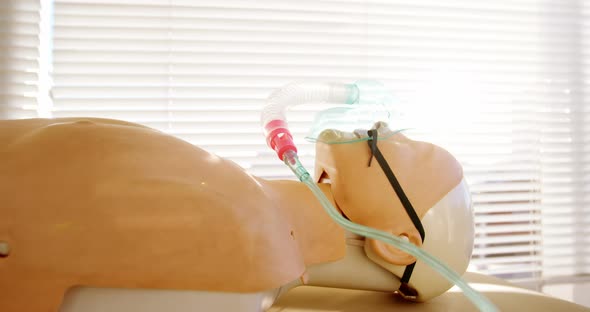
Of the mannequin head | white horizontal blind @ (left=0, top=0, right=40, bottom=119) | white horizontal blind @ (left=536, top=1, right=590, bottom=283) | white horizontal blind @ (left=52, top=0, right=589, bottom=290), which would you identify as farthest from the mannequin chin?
white horizontal blind @ (left=0, top=0, right=40, bottom=119)

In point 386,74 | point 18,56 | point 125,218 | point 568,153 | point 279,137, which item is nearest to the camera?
point 125,218

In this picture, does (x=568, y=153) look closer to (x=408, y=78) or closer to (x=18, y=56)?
(x=408, y=78)

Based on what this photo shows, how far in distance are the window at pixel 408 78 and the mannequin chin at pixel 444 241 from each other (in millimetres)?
717

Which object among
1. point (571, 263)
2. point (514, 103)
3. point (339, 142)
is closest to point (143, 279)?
point (339, 142)

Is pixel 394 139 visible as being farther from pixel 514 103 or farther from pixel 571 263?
pixel 571 263

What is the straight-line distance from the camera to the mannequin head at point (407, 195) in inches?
29.9

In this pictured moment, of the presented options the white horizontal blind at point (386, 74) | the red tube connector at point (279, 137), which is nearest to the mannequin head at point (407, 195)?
the red tube connector at point (279, 137)

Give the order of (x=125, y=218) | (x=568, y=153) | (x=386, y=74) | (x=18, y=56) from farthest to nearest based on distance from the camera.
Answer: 1. (x=568, y=153)
2. (x=386, y=74)
3. (x=18, y=56)
4. (x=125, y=218)

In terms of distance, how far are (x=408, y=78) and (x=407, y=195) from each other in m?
0.88

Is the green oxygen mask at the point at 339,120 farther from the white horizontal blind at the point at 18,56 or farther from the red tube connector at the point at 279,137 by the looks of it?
the white horizontal blind at the point at 18,56

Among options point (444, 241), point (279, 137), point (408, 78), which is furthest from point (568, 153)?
point (279, 137)

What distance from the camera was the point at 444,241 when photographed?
30.7 inches

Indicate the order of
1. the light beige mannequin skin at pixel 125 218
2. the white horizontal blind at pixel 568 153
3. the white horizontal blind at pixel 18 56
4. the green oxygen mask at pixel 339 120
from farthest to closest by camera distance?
1. the white horizontal blind at pixel 568 153
2. the white horizontal blind at pixel 18 56
3. the green oxygen mask at pixel 339 120
4. the light beige mannequin skin at pixel 125 218

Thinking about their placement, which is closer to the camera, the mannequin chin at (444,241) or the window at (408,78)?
the mannequin chin at (444,241)
